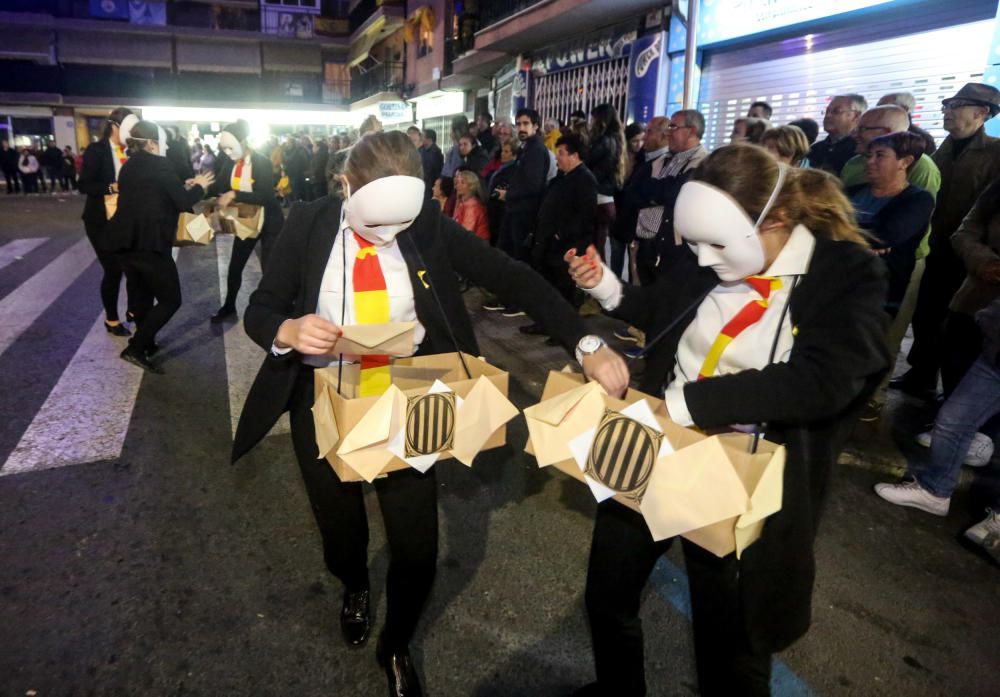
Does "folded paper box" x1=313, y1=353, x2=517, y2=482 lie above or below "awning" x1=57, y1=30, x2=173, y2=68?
below

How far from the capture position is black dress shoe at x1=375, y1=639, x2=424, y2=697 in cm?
227

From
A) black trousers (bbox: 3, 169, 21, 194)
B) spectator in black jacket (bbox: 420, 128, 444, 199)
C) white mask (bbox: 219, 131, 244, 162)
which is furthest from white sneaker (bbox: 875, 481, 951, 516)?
black trousers (bbox: 3, 169, 21, 194)

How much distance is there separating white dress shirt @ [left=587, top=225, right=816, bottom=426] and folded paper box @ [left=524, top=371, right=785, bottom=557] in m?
0.16

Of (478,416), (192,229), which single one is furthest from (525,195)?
(478,416)

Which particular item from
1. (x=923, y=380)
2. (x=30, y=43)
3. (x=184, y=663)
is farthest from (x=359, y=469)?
(x=30, y=43)

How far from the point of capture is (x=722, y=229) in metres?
1.69

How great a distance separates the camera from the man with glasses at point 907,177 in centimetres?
465

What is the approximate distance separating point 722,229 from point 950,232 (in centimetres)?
466

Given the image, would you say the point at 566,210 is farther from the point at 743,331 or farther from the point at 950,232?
the point at 743,331

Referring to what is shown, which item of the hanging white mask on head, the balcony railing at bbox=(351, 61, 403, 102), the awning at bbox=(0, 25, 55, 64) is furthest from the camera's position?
the awning at bbox=(0, 25, 55, 64)

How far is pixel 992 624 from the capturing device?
9.14 feet

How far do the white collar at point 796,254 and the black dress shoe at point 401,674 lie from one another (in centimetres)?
179

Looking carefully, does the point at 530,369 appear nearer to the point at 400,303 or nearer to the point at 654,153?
the point at 654,153

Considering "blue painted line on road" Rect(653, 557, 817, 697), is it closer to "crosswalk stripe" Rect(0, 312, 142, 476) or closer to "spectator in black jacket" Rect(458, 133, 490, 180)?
"crosswalk stripe" Rect(0, 312, 142, 476)
